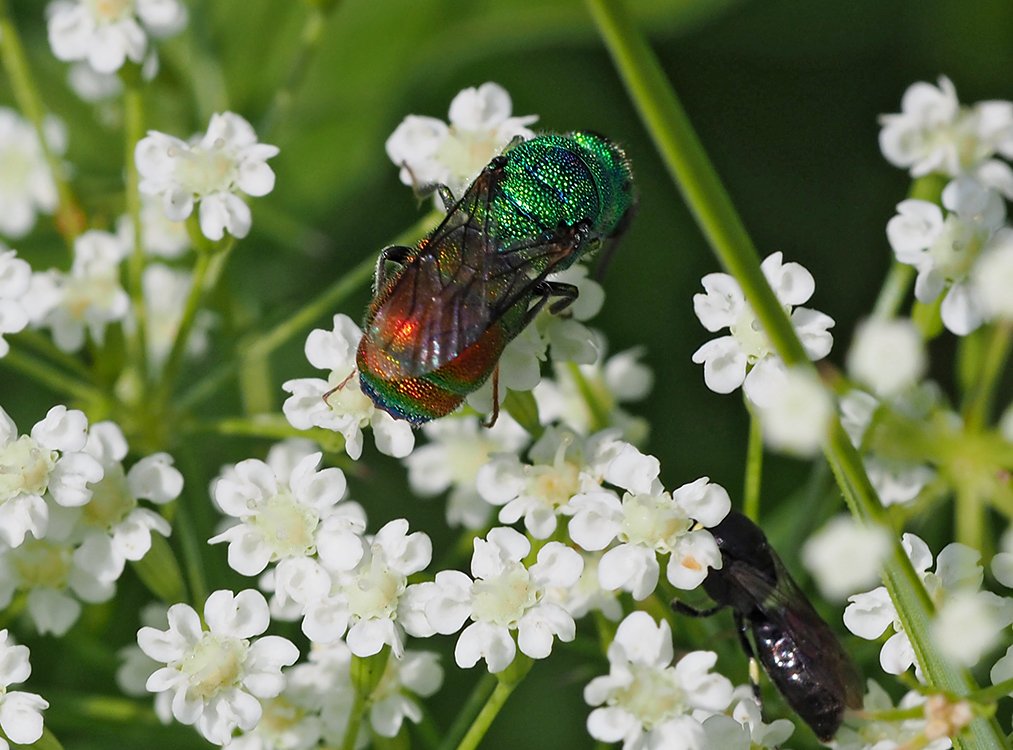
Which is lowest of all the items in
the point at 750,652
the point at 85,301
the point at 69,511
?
the point at 750,652

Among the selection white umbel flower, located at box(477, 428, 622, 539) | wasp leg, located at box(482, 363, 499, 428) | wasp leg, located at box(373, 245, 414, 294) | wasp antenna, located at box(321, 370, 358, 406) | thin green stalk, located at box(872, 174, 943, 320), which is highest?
wasp leg, located at box(373, 245, 414, 294)

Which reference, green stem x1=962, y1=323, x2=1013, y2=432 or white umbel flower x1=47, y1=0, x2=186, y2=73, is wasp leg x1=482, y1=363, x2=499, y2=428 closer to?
green stem x1=962, y1=323, x2=1013, y2=432

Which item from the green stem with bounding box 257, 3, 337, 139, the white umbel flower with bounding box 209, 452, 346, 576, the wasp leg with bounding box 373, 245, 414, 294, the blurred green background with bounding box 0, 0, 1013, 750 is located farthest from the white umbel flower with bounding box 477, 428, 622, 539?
the blurred green background with bounding box 0, 0, 1013, 750

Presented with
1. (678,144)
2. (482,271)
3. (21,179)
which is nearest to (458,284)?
(482,271)

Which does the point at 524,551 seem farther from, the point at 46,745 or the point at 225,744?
the point at 46,745

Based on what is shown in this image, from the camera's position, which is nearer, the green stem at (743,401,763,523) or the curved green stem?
the green stem at (743,401,763,523)

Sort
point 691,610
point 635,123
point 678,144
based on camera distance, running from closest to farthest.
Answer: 1. point 678,144
2. point 691,610
3. point 635,123

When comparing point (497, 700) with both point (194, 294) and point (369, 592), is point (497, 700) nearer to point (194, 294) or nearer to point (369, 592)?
point (369, 592)

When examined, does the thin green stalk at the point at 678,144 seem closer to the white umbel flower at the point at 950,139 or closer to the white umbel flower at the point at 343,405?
the white umbel flower at the point at 343,405
